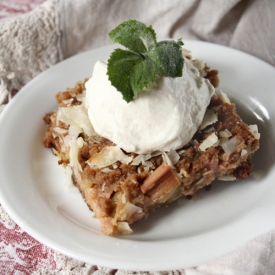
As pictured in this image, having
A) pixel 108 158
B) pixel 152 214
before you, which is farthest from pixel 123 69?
pixel 152 214

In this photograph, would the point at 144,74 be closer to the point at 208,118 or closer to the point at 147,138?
the point at 147,138

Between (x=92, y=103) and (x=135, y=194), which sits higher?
(x=92, y=103)

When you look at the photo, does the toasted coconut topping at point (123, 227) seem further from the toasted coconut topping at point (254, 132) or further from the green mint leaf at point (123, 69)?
the toasted coconut topping at point (254, 132)

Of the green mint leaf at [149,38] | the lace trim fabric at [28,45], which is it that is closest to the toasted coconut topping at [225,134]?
the green mint leaf at [149,38]

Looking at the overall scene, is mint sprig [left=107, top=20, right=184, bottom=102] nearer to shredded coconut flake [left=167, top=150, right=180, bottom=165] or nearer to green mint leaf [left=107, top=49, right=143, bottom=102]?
green mint leaf [left=107, top=49, right=143, bottom=102]

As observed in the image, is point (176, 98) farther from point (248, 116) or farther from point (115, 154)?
point (248, 116)

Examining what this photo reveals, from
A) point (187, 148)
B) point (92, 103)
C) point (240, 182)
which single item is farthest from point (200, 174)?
point (92, 103)
